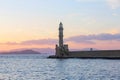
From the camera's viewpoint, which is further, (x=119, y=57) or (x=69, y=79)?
(x=119, y=57)

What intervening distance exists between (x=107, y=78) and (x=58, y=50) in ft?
255

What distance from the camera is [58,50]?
118 metres

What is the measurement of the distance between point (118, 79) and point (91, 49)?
8260 cm

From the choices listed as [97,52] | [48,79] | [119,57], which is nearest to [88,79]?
[48,79]

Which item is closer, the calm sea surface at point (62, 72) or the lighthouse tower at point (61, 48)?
the calm sea surface at point (62, 72)

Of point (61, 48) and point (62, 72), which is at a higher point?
point (61, 48)

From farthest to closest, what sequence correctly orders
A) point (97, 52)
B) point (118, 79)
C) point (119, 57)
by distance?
point (97, 52) → point (119, 57) → point (118, 79)

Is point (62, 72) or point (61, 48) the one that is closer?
point (62, 72)

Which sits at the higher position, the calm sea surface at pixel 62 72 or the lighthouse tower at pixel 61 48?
the lighthouse tower at pixel 61 48

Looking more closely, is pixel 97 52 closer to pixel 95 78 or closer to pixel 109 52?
pixel 109 52

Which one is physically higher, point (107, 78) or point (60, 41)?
point (60, 41)

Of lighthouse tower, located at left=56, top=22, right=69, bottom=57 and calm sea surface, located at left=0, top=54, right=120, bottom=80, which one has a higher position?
lighthouse tower, located at left=56, top=22, right=69, bottom=57

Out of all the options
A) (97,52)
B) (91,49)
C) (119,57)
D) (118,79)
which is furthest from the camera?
(91,49)

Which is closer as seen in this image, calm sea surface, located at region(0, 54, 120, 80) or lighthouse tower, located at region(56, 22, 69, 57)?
calm sea surface, located at region(0, 54, 120, 80)
